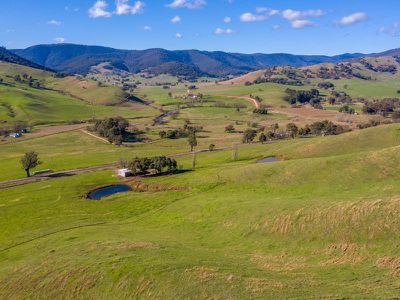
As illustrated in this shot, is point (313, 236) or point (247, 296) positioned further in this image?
point (313, 236)

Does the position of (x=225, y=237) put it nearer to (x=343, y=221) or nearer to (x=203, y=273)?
(x=343, y=221)

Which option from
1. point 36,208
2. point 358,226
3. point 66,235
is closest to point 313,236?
point 358,226

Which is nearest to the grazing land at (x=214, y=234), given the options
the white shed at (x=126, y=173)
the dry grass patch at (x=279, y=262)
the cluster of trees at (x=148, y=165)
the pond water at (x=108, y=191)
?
the dry grass patch at (x=279, y=262)

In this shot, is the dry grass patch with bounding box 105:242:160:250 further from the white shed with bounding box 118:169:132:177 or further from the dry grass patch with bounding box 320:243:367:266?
the white shed with bounding box 118:169:132:177

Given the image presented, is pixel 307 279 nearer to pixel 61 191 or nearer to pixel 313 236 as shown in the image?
pixel 313 236

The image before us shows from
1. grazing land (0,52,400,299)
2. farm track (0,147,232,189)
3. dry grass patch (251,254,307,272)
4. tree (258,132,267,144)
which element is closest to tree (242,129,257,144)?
tree (258,132,267,144)

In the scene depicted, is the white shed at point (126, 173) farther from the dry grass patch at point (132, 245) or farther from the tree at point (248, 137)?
the tree at point (248, 137)

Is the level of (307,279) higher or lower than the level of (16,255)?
higher
